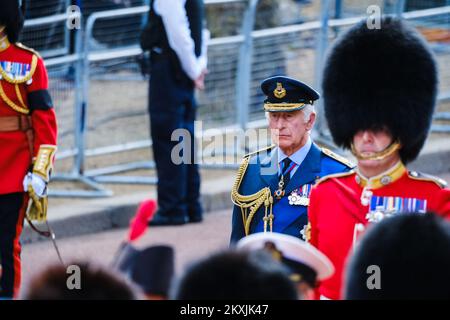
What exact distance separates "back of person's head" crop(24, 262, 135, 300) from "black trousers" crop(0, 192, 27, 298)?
3.14 m

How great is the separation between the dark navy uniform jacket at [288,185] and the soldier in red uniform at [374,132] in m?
0.47

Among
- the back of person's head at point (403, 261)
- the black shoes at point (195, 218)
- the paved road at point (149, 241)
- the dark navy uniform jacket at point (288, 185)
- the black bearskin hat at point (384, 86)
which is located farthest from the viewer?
the black shoes at point (195, 218)

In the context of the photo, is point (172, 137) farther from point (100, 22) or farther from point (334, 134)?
point (334, 134)

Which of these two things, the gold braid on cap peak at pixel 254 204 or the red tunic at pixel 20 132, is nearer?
the gold braid on cap peak at pixel 254 204

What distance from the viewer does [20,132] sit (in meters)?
6.41

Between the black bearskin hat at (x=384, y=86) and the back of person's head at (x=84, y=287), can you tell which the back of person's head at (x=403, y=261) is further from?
the black bearskin hat at (x=384, y=86)

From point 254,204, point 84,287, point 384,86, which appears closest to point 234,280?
point 84,287

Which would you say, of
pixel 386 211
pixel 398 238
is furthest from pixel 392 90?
pixel 398 238

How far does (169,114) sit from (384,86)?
4230 mm

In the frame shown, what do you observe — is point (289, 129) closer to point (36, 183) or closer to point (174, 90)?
point (36, 183)

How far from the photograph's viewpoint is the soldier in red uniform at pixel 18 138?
20.7ft

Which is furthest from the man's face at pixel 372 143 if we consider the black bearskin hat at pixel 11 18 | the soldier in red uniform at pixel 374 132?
the black bearskin hat at pixel 11 18

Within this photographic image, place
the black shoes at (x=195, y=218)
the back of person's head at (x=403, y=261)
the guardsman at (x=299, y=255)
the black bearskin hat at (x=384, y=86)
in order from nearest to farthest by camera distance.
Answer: the back of person's head at (x=403, y=261)
the guardsman at (x=299, y=255)
the black bearskin hat at (x=384, y=86)
the black shoes at (x=195, y=218)

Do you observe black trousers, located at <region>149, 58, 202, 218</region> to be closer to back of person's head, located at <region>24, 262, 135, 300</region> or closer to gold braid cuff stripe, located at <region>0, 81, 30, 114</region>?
gold braid cuff stripe, located at <region>0, 81, 30, 114</region>
